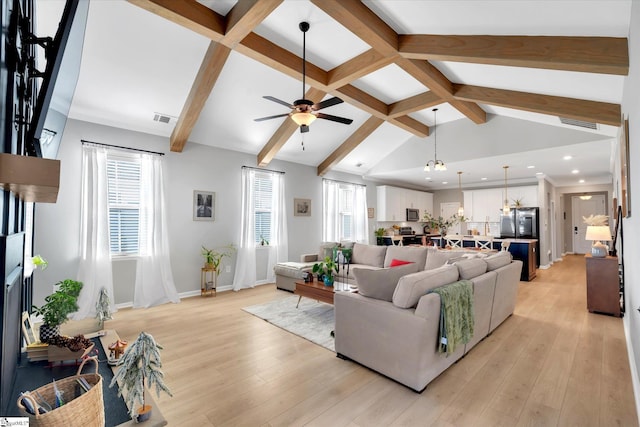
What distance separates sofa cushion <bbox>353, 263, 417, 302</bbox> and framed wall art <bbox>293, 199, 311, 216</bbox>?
441cm

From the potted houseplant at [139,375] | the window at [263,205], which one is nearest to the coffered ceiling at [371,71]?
the window at [263,205]

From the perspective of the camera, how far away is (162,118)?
181 inches

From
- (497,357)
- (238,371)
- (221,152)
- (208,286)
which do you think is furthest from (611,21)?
(208,286)

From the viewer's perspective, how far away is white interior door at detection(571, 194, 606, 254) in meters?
10.8

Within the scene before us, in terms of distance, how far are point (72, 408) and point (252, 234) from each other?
5.01 metres

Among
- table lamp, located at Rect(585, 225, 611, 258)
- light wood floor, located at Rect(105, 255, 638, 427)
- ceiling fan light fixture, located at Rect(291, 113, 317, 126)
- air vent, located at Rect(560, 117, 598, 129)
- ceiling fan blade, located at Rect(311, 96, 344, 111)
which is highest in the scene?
air vent, located at Rect(560, 117, 598, 129)

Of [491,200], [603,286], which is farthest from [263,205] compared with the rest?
[491,200]

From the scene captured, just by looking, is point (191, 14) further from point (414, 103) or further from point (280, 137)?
point (414, 103)

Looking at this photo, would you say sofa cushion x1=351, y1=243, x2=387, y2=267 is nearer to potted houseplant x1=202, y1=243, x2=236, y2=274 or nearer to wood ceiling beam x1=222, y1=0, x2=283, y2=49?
potted houseplant x1=202, y1=243, x2=236, y2=274

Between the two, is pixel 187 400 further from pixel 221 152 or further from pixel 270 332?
pixel 221 152

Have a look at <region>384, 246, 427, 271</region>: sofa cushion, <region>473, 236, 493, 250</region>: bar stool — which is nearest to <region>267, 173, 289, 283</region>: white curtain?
<region>384, 246, 427, 271</region>: sofa cushion

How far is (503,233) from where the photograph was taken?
853 cm

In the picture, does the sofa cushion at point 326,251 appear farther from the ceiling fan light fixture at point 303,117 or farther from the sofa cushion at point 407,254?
the ceiling fan light fixture at point 303,117

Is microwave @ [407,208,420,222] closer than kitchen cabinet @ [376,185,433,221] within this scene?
No
